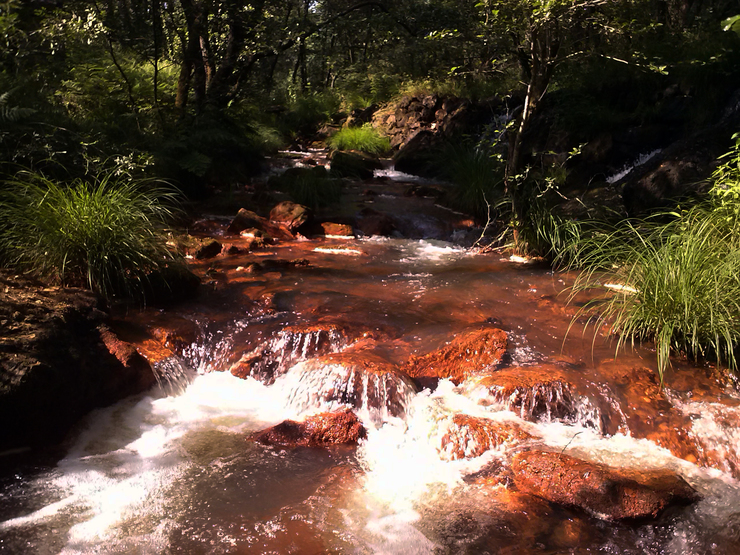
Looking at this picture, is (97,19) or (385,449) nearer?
(385,449)

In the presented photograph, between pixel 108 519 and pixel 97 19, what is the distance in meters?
8.18

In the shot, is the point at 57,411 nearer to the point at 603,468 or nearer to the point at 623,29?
the point at 603,468

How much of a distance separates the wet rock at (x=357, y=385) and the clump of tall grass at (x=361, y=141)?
36.6 ft

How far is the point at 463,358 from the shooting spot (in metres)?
4.42

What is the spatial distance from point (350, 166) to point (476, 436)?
392 inches

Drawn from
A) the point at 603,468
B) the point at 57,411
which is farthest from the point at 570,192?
the point at 57,411

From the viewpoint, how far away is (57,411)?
3.59 m

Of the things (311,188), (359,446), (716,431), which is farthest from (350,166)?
(716,431)

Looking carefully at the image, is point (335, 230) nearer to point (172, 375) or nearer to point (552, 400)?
point (172, 375)

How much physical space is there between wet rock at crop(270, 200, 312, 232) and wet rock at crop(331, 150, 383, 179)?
11.2 feet

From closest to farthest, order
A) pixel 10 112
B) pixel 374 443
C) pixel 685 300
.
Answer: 1. pixel 374 443
2. pixel 685 300
3. pixel 10 112

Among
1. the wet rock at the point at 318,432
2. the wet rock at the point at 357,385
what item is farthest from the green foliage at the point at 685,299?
the wet rock at the point at 318,432

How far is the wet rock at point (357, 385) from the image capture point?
3988 millimetres

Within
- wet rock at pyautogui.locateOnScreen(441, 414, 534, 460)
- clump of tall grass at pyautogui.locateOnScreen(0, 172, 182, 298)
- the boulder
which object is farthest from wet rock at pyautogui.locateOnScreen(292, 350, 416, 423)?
the boulder
